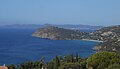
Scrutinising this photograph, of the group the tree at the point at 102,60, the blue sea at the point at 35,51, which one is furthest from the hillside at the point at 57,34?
the tree at the point at 102,60

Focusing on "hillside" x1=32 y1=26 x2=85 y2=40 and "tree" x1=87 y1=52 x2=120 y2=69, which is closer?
"tree" x1=87 y1=52 x2=120 y2=69

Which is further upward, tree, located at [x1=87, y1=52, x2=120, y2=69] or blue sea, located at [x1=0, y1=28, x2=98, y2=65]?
tree, located at [x1=87, y1=52, x2=120, y2=69]

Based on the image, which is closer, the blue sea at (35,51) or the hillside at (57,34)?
the blue sea at (35,51)

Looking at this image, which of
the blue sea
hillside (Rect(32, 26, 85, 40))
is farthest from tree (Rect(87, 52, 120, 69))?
hillside (Rect(32, 26, 85, 40))

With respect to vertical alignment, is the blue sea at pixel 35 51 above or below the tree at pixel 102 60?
below

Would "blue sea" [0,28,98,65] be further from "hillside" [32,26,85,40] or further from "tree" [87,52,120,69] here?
"tree" [87,52,120,69]

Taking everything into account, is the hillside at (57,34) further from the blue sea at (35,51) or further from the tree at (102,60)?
the tree at (102,60)

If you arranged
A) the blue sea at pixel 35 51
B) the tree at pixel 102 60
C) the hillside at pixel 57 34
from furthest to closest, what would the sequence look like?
the hillside at pixel 57 34, the blue sea at pixel 35 51, the tree at pixel 102 60

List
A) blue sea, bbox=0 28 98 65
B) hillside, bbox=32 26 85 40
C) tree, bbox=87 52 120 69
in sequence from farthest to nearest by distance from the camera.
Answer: hillside, bbox=32 26 85 40, blue sea, bbox=0 28 98 65, tree, bbox=87 52 120 69

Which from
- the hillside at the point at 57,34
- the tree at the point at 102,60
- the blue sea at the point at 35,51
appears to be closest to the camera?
the tree at the point at 102,60

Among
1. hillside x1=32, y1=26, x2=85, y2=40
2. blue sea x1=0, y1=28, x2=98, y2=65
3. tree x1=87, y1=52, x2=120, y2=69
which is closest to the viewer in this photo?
tree x1=87, y1=52, x2=120, y2=69

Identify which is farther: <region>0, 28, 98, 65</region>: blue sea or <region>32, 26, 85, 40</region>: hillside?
<region>32, 26, 85, 40</region>: hillside

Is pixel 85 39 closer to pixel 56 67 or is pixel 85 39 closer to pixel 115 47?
pixel 115 47
